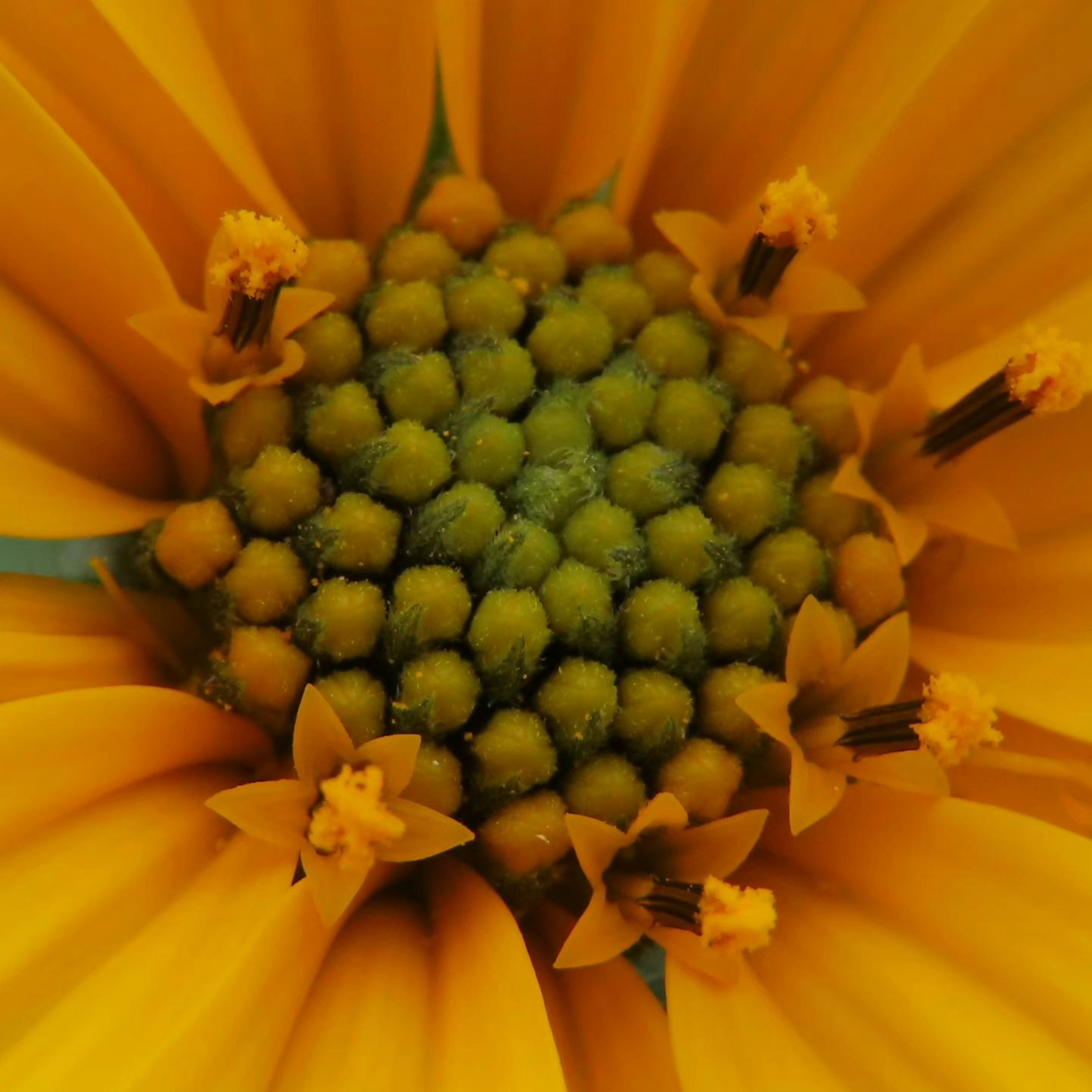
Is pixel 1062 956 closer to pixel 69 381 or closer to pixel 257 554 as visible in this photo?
pixel 257 554

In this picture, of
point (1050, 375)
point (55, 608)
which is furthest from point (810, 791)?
point (55, 608)

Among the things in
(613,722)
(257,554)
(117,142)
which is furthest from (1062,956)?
(117,142)

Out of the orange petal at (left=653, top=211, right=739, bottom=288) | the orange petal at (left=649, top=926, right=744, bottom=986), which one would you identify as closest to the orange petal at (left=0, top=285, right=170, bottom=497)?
the orange petal at (left=653, top=211, right=739, bottom=288)

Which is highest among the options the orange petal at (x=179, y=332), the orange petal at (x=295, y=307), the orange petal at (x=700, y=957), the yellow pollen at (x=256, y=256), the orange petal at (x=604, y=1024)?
the yellow pollen at (x=256, y=256)

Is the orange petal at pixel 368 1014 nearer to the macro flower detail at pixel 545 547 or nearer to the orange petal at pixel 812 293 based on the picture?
the macro flower detail at pixel 545 547

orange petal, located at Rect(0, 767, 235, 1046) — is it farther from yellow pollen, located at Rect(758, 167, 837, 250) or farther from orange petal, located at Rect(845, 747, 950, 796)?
yellow pollen, located at Rect(758, 167, 837, 250)

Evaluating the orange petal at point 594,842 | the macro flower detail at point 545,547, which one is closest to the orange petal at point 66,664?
the macro flower detail at point 545,547

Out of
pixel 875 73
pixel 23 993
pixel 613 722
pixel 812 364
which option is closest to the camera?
pixel 23 993

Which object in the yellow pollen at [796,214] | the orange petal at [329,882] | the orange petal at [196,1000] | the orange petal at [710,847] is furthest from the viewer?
the yellow pollen at [796,214]
